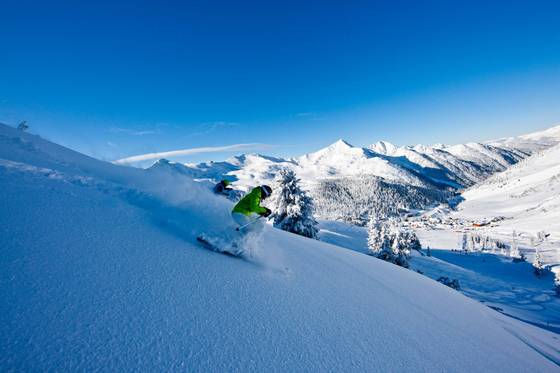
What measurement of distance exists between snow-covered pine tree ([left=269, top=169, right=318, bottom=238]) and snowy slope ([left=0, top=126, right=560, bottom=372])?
1730 cm

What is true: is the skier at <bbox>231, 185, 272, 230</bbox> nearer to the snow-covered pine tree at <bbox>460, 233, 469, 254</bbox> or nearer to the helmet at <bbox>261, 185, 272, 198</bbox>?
the helmet at <bbox>261, 185, 272, 198</bbox>

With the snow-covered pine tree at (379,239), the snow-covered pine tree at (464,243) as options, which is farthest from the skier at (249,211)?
the snow-covered pine tree at (464,243)

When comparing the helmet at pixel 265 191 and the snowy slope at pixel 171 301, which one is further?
the helmet at pixel 265 191

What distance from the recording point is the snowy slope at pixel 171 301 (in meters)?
2.29

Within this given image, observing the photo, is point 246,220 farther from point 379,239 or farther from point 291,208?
point 379,239

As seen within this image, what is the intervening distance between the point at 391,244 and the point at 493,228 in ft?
508

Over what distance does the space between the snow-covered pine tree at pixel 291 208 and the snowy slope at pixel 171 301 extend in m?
17.3

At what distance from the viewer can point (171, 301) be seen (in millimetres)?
3148

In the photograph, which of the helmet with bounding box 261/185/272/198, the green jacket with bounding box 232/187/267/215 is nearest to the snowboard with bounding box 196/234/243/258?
the green jacket with bounding box 232/187/267/215

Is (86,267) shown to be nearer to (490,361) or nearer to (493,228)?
(490,361)

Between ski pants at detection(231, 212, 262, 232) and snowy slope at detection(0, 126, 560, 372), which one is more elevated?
ski pants at detection(231, 212, 262, 232)

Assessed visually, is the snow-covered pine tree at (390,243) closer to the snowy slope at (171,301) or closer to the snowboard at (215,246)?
the snowy slope at (171,301)

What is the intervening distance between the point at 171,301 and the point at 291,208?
21561 mm

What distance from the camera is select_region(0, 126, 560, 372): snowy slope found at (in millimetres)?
2285
